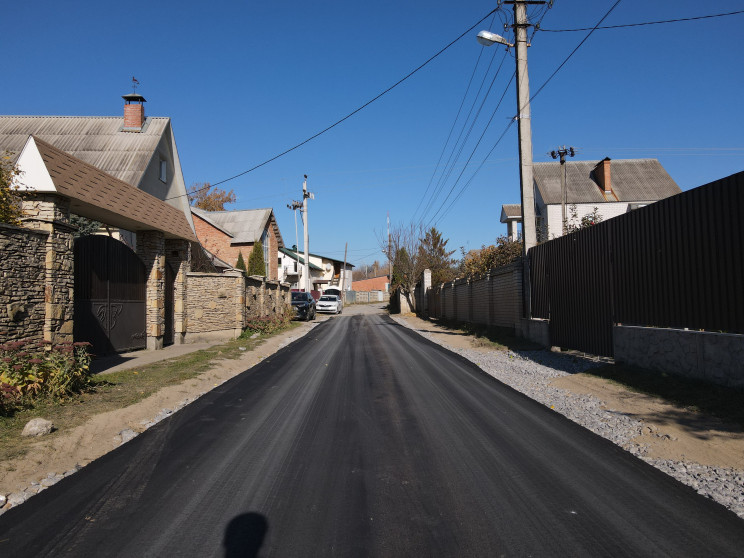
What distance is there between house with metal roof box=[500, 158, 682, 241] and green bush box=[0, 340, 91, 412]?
96.8 ft

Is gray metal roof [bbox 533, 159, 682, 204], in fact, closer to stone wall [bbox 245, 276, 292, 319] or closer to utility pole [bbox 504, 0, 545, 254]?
stone wall [bbox 245, 276, 292, 319]

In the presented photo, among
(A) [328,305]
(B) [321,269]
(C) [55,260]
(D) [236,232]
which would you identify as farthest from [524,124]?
(B) [321,269]

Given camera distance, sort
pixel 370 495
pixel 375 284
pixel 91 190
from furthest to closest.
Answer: pixel 375 284 < pixel 91 190 < pixel 370 495

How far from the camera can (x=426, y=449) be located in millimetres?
5168

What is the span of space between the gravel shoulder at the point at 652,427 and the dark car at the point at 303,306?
77.0 ft

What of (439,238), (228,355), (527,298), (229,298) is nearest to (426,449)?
(228,355)

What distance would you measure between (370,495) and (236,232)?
3836 centimetres

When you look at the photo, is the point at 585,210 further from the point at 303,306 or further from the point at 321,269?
the point at 321,269

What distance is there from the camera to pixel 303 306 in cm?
3297

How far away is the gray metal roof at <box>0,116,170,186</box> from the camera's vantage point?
67.9 feet

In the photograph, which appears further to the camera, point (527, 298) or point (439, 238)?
point (439, 238)

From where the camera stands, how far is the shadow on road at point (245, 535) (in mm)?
3170

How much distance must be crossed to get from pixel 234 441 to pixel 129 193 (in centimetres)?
974

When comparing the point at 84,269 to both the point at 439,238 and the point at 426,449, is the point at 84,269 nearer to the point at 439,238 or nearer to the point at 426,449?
the point at 426,449
